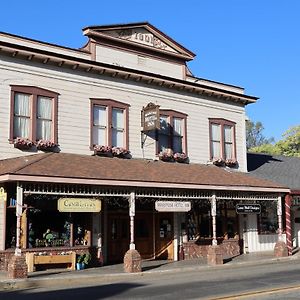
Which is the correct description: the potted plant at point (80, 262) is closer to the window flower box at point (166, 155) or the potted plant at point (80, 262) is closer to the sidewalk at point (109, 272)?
the sidewalk at point (109, 272)

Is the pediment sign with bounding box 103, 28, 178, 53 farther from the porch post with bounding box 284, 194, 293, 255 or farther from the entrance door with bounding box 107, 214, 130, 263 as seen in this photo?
the porch post with bounding box 284, 194, 293, 255

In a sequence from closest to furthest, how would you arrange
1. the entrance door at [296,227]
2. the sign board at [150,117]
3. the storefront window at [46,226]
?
the storefront window at [46,226]
the sign board at [150,117]
the entrance door at [296,227]

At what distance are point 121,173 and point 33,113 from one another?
3873mm

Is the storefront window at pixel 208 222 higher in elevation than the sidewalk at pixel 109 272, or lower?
higher

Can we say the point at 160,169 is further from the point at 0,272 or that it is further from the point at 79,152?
the point at 0,272

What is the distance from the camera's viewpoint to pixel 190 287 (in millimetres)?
13930

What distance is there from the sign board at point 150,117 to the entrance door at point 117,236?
3.79 m

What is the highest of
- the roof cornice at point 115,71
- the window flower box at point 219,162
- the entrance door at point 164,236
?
the roof cornice at point 115,71

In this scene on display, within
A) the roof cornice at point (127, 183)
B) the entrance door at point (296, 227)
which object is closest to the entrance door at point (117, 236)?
the roof cornice at point (127, 183)

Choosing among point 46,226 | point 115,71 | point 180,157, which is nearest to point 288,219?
point 180,157

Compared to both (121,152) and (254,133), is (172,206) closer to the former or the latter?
(121,152)

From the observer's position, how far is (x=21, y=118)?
736 inches

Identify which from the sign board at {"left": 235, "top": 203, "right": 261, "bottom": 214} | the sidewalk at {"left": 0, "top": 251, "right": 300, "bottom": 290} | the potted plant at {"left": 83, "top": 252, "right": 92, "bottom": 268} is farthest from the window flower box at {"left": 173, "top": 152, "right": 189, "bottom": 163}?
the potted plant at {"left": 83, "top": 252, "right": 92, "bottom": 268}

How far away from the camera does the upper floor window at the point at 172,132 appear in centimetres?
2273
